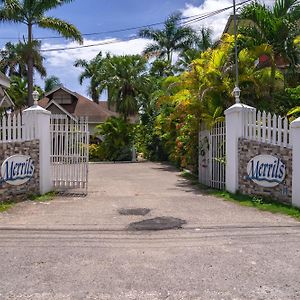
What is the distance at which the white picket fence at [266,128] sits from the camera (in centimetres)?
954

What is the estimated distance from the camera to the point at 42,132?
11.3 metres

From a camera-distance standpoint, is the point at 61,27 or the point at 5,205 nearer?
the point at 5,205

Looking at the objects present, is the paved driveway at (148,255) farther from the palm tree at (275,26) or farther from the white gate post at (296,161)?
the palm tree at (275,26)

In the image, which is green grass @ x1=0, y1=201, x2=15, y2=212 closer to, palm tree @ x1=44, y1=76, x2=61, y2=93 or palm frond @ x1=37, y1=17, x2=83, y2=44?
palm frond @ x1=37, y1=17, x2=83, y2=44

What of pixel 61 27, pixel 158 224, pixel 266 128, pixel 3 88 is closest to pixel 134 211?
pixel 158 224

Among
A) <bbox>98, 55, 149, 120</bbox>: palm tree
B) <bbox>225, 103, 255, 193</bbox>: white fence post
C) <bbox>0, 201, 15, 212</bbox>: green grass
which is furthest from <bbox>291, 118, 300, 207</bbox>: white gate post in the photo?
<bbox>98, 55, 149, 120</bbox>: palm tree

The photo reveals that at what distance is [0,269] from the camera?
5.46 metres

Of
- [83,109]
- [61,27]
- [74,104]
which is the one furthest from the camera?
[74,104]

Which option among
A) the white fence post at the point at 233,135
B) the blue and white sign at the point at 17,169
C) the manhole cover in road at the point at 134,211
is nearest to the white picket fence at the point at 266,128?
the white fence post at the point at 233,135

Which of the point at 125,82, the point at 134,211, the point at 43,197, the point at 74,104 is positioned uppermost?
the point at 125,82

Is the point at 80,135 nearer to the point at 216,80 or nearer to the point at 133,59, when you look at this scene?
the point at 216,80

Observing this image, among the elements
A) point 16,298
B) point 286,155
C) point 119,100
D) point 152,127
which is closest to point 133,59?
point 119,100

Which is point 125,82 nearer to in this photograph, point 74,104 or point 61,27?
point 61,27

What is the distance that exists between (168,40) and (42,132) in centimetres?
2865
